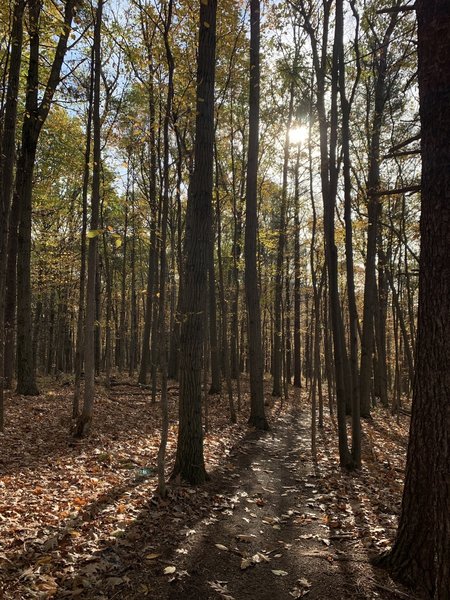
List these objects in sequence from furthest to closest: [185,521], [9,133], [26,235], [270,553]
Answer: [26,235] < [9,133] < [185,521] < [270,553]

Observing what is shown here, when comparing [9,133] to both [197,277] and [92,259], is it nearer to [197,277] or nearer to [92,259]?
[92,259]

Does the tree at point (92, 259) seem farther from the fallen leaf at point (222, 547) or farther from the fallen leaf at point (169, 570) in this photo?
the fallen leaf at point (169, 570)

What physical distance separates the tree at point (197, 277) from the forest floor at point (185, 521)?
0.58 meters

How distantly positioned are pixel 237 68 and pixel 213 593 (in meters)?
12.7

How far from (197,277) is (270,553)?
12.2 feet

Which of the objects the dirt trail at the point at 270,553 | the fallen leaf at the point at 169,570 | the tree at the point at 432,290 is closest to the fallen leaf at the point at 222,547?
the dirt trail at the point at 270,553

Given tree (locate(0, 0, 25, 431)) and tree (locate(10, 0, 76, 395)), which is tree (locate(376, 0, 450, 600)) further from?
tree (locate(10, 0, 76, 395))

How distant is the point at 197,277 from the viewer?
6.21 m

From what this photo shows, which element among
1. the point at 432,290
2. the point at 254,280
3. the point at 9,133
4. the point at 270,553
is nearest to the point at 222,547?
the point at 270,553

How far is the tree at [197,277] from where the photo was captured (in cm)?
612

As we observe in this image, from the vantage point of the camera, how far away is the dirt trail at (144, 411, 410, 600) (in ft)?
11.7

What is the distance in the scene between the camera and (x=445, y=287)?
305 centimetres

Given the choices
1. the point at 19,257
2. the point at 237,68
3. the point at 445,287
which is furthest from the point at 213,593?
the point at 237,68

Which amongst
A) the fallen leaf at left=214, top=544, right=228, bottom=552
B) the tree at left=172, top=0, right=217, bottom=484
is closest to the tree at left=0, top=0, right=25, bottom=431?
the tree at left=172, top=0, right=217, bottom=484
